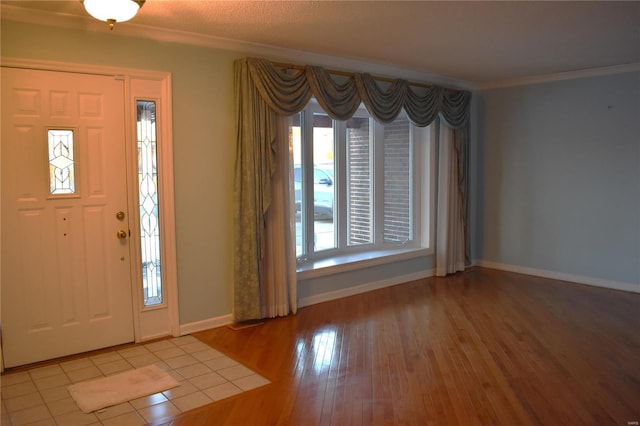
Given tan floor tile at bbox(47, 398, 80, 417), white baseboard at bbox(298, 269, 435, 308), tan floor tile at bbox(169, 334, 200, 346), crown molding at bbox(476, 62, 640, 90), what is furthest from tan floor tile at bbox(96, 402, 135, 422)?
crown molding at bbox(476, 62, 640, 90)

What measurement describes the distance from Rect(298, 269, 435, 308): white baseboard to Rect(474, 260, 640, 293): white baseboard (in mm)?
970

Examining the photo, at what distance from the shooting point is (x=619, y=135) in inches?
205

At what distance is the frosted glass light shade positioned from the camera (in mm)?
2592

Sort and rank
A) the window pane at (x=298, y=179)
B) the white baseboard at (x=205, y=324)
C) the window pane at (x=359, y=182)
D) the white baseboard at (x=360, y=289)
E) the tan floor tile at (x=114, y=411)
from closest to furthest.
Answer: the tan floor tile at (x=114, y=411)
the white baseboard at (x=205, y=324)
the white baseboard at (x=360, y=289)
the window pane at (x=298, y=179)
the window pane at (x=359, y=182)

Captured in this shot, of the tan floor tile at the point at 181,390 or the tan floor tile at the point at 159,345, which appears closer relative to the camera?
the tan floor tile at the point at 181,390

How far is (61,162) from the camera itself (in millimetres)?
3416

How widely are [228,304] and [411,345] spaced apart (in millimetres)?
1580

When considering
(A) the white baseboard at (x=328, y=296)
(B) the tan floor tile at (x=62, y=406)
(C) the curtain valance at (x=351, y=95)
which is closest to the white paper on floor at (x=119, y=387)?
(B) the tan floor tile at (x=62, y=406)

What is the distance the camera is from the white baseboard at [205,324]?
3974 millimetres

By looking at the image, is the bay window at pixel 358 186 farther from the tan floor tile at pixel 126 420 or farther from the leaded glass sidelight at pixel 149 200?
the tan floor tile at pixel 126 420

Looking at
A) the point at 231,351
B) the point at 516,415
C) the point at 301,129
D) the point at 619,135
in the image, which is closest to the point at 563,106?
the point at 619,135

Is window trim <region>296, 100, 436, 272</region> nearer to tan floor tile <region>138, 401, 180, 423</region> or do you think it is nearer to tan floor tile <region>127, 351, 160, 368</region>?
tan floor tile <region>127, 351, 160, 368</region>

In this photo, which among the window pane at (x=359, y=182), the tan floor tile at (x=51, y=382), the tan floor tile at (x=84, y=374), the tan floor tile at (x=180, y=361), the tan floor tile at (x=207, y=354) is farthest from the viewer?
the window pane at (x=359, y=182)

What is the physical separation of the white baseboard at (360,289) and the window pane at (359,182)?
0.53 m
